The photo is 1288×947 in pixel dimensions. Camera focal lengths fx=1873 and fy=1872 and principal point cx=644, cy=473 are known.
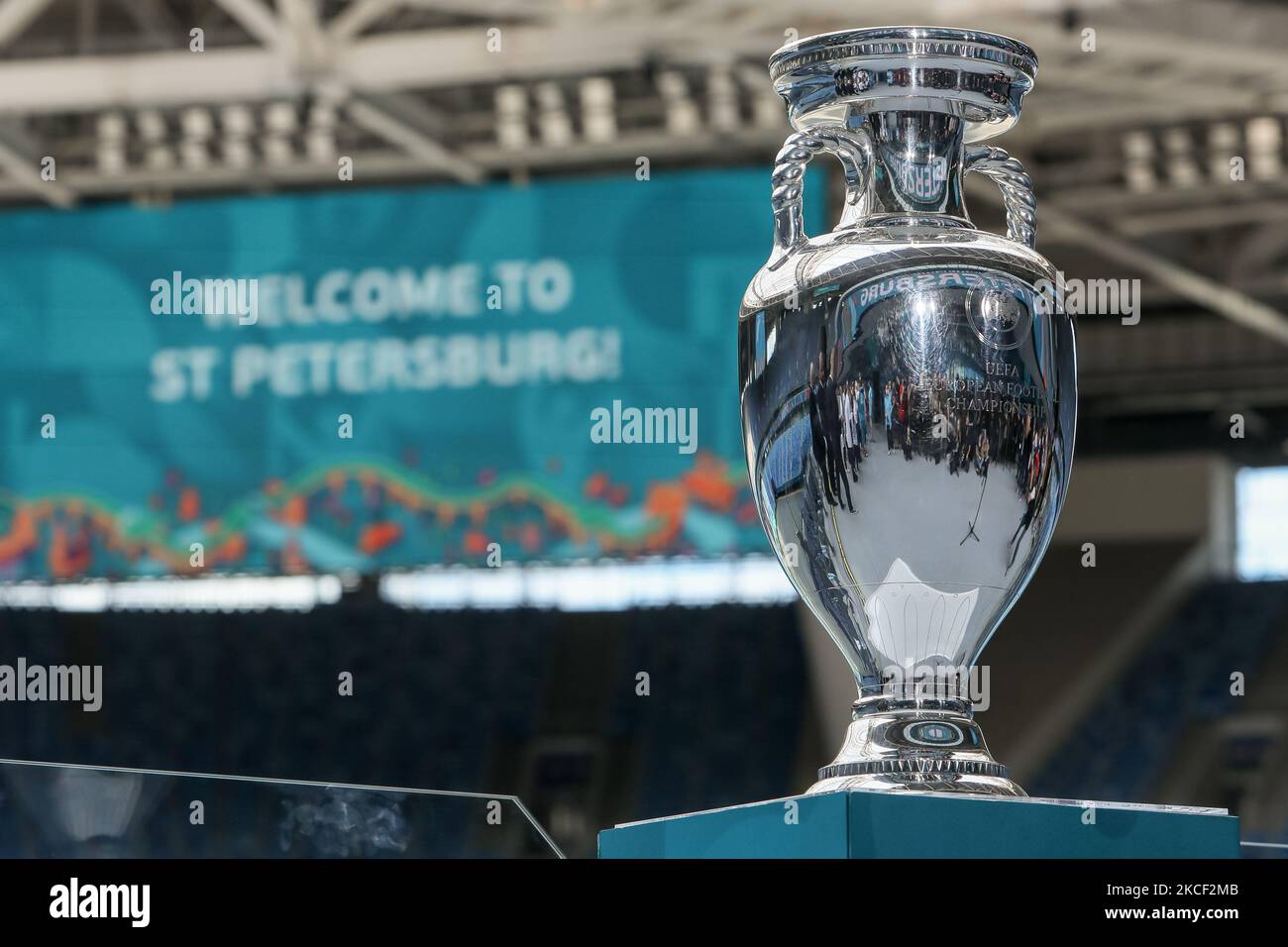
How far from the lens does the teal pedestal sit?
Result: 1.04 m

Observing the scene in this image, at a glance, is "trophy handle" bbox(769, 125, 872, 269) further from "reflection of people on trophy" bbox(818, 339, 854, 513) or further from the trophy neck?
"reflection of people on trophy" bbox(818, 339, 854, 513)

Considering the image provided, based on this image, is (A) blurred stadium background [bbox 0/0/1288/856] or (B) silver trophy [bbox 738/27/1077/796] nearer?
(B) silver trophy [bbox 738/27/1077/796]

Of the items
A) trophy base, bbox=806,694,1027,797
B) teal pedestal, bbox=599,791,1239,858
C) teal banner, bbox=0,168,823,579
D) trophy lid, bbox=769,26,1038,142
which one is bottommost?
teal pedestal, bbox=599,791,1239,858

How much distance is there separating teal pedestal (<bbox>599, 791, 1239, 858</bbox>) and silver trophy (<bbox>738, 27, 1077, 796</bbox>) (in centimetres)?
9

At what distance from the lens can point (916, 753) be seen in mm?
1213

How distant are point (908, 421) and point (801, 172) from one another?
0.74 ft

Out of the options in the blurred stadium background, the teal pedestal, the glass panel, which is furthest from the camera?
the blurred stadium background

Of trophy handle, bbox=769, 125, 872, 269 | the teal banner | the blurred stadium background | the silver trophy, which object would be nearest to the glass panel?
the silver trophy

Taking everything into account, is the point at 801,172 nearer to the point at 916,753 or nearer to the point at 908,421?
the point at 908,421

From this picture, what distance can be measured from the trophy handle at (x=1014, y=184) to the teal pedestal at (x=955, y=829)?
46cm

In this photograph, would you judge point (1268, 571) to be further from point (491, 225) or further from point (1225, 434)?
point (491, 225)

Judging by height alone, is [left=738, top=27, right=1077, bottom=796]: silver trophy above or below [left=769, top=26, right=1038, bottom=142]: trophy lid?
below

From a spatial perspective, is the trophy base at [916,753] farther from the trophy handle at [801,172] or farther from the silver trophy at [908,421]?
the trophy handle at [801,172]

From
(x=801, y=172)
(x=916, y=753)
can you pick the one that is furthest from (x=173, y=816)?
(x=801, y=172)
